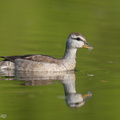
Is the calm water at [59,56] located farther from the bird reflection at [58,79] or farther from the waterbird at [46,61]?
the waterbird at [46,61]

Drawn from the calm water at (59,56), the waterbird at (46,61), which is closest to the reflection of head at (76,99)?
the calm water at (59,56)

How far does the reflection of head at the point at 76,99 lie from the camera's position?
43.2ft

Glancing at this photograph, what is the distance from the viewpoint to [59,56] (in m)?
19.0

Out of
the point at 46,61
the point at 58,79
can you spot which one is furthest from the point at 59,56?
the point at 58,79

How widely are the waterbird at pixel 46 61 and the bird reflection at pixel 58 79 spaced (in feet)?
0.76

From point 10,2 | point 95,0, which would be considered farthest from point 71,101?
point 95,0

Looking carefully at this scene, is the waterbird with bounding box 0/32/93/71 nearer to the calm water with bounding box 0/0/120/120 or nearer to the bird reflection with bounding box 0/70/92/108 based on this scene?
the bird reflection with bounding box 0/70/92/108

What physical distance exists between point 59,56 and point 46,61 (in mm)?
2428

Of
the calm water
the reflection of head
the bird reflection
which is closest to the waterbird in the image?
the bird reflection

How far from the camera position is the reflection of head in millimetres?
13180

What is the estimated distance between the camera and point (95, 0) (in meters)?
30.9

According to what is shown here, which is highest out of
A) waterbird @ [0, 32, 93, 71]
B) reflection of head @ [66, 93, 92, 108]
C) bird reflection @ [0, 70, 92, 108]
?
waterbird @ [0, 32, 93, 71]

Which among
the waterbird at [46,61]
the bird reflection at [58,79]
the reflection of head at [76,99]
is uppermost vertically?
the waterbird at [46,61]

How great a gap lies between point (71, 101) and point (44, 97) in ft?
2.20
